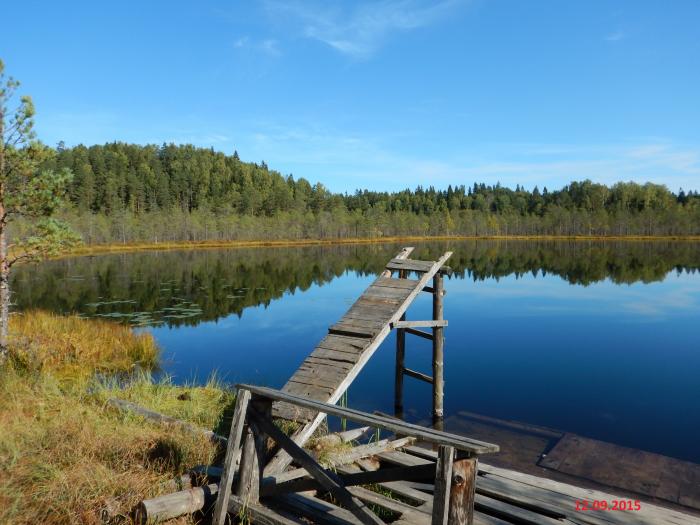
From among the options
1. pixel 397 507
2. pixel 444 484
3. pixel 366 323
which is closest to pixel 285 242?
pixel 366 323

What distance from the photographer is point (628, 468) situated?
934cm

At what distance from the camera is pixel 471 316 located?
2772cm

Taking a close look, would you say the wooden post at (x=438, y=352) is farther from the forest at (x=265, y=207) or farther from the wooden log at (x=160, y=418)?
the forest at (x=265, y=207)

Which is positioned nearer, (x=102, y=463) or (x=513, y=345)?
(x=102, y=463)

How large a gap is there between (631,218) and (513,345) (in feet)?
454

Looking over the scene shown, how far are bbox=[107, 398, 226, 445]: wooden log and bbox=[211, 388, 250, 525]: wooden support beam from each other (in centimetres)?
185

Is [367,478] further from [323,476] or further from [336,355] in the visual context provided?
[336,355]

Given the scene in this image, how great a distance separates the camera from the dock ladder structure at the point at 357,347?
25.0 ft

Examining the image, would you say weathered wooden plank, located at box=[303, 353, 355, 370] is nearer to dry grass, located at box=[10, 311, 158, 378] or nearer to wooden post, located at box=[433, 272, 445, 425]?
wooden post, located at box=[433, 272, 445, 425]

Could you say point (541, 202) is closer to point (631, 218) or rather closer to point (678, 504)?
point (631, 218)

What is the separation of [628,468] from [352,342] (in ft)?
19.1

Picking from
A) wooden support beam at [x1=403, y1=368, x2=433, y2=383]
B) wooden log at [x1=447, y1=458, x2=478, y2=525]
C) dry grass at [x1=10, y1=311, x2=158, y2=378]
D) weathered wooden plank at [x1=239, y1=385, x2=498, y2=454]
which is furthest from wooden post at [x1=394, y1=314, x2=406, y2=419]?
wooden log at [x1=447, y1=458, x2=478, y2=525]

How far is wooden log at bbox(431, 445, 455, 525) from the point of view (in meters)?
3.83

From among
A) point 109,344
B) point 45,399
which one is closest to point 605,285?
point 109,344
